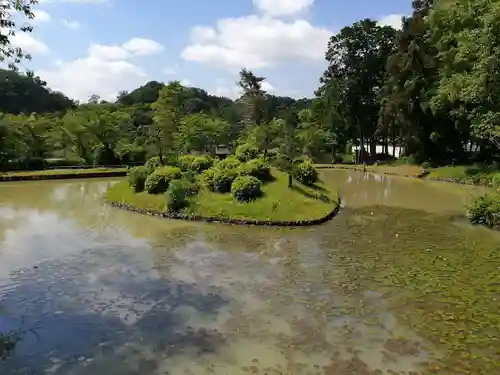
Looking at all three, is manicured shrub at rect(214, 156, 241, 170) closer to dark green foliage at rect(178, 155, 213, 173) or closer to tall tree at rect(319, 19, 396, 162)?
dark green foliage at rect(178, 155, 213, 173)

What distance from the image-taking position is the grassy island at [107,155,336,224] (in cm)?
2191

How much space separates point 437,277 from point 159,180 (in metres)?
16.2

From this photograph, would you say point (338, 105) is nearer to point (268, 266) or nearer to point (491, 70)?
point (491, 70)

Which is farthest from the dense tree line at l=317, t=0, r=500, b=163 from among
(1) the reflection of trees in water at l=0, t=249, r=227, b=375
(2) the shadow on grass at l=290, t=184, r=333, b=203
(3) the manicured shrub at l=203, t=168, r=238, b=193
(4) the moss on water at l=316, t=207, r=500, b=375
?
(1) the reflection of trees in water at l=0, t=249, r=227, b=375

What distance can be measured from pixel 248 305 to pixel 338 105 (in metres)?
47.2

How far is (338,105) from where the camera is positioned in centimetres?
5606

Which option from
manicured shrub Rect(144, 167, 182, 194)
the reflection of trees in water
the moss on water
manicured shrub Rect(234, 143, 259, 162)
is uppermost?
manicured shrub Rect(234, 143, 259, 162)

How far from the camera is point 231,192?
78.9 ft

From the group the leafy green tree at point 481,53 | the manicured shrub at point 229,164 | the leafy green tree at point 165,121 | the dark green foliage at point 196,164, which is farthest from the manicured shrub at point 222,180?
the leafy green tree at point 165,121

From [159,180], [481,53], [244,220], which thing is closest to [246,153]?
[159,180]

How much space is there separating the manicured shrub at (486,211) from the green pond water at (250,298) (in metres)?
0.73

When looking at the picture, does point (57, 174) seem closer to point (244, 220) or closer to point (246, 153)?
point (246, 153)

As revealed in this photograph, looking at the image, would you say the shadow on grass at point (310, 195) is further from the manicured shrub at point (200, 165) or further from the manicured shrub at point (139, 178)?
the manicured shrub at point (139, 178)

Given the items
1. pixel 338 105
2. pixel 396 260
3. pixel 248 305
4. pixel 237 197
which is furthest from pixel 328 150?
pixel 248 305
